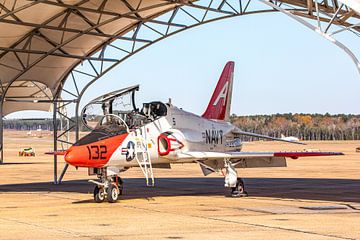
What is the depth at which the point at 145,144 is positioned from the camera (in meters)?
18.8

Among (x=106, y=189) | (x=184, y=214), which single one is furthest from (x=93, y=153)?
(x=184, y=214)

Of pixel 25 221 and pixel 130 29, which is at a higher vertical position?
pixel 130 29

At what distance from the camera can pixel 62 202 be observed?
62.1ft

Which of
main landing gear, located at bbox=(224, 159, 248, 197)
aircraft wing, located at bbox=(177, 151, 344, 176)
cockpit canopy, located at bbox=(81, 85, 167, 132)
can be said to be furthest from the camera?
main landing gear, located at bbox=(224, 159, 248, 197)

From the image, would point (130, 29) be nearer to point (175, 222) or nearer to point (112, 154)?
point (112, 154)

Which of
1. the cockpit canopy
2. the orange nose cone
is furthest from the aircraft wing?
the orange nose cone

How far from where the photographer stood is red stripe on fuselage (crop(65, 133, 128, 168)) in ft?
57.4

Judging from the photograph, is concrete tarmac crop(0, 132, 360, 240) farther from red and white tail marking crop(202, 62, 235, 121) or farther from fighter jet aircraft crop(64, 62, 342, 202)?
red and white tail marking crop(202, 62, 235, 121)

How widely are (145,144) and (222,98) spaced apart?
19.8 ft

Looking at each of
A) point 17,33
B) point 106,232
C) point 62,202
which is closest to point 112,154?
point 62,202

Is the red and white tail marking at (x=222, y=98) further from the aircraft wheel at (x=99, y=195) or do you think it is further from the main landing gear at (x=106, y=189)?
the aircraft wheel at (x=99, y=195)

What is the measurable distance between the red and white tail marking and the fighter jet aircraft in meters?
1.40

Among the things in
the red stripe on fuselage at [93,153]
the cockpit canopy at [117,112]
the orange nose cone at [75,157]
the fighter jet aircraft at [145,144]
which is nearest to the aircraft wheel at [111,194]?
the fighter jet aircraft at [145,144]

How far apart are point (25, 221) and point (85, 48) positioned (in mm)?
14928
